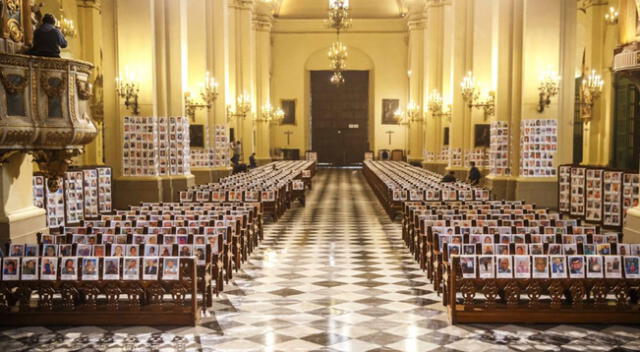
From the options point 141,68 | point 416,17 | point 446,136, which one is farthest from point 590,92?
point 416,17

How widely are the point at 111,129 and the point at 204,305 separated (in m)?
11.7

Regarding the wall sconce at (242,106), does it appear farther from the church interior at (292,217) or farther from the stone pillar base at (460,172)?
the stone pillar base at (460,172)

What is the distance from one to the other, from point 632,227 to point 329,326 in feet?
19.7

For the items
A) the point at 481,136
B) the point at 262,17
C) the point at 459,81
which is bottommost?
the point at 481,136

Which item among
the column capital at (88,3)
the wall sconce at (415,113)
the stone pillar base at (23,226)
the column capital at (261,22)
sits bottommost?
the stone pillar base at (23,226)

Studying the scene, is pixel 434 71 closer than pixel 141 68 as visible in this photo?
No

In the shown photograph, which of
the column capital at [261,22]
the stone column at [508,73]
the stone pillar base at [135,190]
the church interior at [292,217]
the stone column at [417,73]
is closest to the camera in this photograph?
the church interior at [292,217]

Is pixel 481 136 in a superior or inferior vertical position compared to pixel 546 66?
inferior

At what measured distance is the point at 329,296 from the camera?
10734 mm

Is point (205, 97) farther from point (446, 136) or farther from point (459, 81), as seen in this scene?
point (446, 136)

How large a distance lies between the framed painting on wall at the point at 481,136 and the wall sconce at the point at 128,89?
13219 millimetres

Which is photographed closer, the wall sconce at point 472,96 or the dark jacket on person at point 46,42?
the dark jacket on person at point 46,42

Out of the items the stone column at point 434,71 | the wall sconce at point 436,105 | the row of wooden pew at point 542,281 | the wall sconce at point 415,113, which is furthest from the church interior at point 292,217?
the wall sconce at point 415,113

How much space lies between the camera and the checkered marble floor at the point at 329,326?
8.12m
